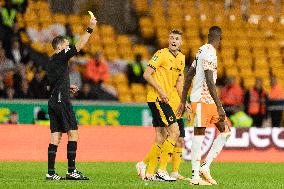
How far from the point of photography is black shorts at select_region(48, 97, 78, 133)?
50.3ft

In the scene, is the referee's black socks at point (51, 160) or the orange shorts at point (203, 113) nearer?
the orange shorts at point (203, 113)

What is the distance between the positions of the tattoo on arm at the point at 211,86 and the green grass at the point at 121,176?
3.91 feet

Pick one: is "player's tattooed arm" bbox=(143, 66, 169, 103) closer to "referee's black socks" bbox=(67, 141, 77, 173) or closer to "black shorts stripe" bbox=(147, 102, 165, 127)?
"black shorts stripe" bbox=(147, 102, 165, 127)

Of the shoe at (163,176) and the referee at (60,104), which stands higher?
the referee at (60,104)

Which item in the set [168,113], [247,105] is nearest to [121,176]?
[168,113]

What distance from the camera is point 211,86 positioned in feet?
46.7

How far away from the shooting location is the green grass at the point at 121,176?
46.5 ft

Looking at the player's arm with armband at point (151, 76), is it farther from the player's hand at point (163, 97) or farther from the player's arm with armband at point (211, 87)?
the player's arm with armband at point (211, 87)

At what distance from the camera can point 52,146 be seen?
50.8 ft

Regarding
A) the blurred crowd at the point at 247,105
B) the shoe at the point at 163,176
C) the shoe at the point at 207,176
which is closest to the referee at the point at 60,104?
the shoe at the point at 163,176

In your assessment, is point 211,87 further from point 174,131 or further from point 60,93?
point 60,93

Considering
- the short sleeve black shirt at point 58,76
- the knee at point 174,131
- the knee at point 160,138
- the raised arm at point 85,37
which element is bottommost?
→ the knee at point 160,138

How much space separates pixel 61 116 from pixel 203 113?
2232mm

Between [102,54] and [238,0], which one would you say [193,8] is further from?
[102,54]
